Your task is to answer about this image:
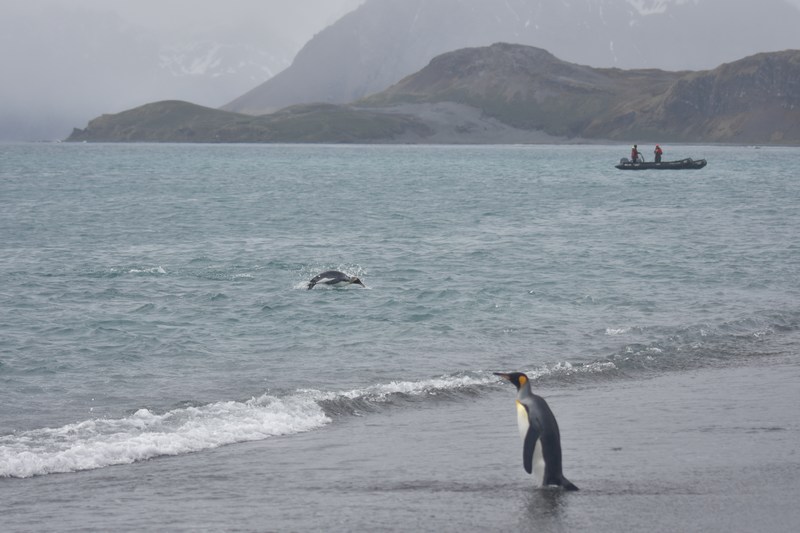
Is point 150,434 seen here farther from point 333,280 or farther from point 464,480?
point 333,280

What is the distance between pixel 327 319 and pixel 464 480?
47.1ft

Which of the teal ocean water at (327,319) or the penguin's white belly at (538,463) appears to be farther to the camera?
the teal ocean water at (327,319)

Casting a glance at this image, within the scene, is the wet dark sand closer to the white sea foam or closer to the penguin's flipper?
the penguin's flipper

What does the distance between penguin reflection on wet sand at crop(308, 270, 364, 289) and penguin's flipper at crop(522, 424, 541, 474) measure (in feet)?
65.2

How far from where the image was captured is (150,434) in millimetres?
17125

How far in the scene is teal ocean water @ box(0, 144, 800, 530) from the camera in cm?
1844

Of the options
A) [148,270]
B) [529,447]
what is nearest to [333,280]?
[148,270]

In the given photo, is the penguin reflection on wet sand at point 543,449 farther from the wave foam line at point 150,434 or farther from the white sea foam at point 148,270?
the white sea foam at point 148,270

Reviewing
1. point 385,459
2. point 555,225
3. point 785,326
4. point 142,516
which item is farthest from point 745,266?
point 142,516

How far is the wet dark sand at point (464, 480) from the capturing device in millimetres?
12836

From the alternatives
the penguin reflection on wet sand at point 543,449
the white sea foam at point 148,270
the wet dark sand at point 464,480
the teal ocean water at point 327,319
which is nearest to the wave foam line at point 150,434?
the teal ocean water at point 327,319

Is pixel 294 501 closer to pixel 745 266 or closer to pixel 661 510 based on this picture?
pixel 661 510

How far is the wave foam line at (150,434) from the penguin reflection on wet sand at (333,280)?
551 inches

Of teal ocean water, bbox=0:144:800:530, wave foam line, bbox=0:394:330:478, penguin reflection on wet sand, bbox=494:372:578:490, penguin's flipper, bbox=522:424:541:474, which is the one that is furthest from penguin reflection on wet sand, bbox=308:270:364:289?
penguin's flipper, bbox=522:424:541:474
